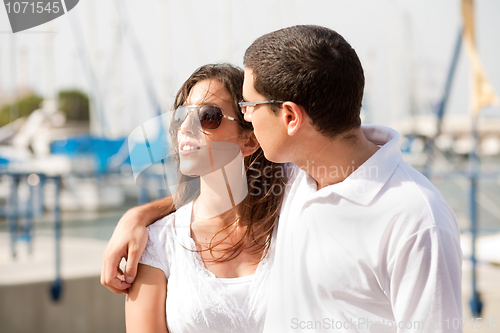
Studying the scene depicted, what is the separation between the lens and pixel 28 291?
4184mm

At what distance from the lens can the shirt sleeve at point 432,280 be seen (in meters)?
1.09

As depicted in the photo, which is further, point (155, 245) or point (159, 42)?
point (159, 42)

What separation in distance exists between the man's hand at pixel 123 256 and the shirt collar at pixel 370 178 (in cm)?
61

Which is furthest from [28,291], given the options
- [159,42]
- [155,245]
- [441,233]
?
[159,42]

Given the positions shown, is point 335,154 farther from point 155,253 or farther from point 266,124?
point 155,253

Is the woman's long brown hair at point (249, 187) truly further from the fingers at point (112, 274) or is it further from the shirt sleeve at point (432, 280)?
the shirt sleeve at point (432, 280)

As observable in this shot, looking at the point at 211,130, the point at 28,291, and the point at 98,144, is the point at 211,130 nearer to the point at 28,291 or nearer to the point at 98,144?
the point at 28,291

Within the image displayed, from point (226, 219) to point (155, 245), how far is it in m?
0.30

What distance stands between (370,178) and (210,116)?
634 millimetres

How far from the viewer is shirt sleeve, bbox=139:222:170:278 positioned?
1.54 metres

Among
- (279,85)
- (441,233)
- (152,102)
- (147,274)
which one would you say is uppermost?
(279,85)

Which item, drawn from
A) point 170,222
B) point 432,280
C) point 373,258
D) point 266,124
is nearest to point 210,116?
point 266,124

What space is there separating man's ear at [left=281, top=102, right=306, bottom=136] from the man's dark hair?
0.05 feet

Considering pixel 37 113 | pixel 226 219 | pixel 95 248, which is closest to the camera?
pixel 226 219
